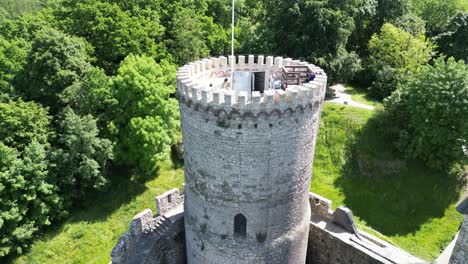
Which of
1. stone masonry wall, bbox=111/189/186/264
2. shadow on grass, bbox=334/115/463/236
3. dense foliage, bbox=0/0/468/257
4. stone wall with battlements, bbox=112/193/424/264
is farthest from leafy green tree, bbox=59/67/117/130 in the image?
shadow on grass, bbox=334/115/463/236

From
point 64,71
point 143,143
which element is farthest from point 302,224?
point 64,71

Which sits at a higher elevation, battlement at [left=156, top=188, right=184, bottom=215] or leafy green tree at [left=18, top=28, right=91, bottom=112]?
leafy green tree at [left=18, top=28, right=91, bottom=112]

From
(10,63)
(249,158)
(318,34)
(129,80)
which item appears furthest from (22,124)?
(318,34)

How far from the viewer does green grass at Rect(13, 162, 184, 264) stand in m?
31.4

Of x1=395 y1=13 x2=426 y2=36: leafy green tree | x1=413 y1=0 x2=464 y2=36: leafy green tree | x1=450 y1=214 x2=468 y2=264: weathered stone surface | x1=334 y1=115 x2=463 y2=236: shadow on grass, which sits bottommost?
x1=334 y1=115 x2=463 y2=236: shadow on grass

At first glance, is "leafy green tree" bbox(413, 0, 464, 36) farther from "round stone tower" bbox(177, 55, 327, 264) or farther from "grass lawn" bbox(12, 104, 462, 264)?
"round stone tower" bbox(177, 55, 327, 264)

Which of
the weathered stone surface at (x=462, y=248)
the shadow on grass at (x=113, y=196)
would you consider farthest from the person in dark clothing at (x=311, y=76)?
the shadow on grass at (x=113, y=196)

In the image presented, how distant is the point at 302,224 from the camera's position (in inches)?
683

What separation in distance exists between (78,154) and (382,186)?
1098 inches

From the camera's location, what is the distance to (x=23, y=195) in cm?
2994

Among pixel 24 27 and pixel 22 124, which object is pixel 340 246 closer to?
pixel 22 124

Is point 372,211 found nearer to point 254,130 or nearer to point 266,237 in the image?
point 266,237

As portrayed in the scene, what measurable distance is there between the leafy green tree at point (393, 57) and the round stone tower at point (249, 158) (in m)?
32.5

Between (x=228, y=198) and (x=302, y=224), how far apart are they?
4.13 m
